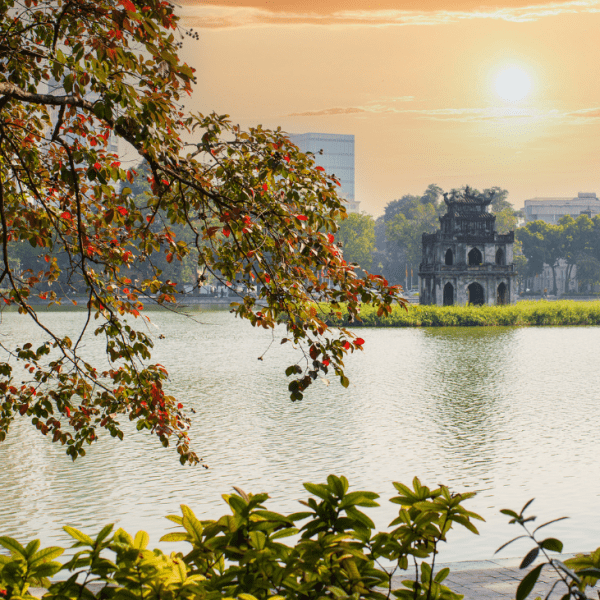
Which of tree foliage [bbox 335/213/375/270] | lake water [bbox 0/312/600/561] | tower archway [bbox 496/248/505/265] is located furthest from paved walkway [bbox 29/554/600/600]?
tree foliage [bbox 335/213/375/270]

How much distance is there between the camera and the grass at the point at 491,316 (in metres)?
41.5

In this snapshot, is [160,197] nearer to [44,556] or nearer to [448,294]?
[44,556]

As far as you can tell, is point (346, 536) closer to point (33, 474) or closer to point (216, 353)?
point (33, 474)

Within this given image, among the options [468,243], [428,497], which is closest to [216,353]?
[428,497]

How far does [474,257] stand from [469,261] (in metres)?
0.43

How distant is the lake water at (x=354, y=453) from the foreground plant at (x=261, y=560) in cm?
439

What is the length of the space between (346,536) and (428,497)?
0.39 m

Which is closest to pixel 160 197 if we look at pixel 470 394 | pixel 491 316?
pixel 470 394

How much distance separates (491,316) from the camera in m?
42.3

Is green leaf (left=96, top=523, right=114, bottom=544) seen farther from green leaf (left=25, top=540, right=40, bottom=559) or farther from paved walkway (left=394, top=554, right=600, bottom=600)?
paved walkway (left=394, top=554, right=600, bottom=600)

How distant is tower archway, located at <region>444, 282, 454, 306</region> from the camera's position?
165ft

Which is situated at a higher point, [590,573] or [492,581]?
[590,573]

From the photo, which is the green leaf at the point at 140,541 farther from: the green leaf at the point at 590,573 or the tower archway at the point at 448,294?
the tower archway at the point at 448,294

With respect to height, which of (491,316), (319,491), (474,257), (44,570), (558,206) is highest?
(558,206)
